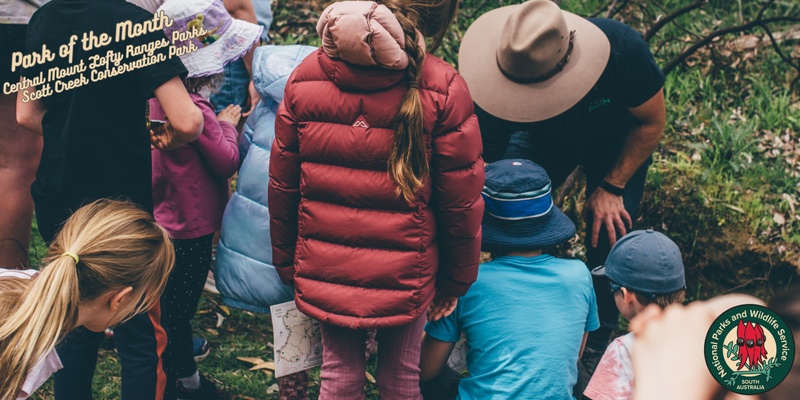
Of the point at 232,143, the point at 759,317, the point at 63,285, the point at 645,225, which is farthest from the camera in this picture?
the point at 645,225

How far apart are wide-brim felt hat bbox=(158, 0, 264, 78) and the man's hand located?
158 centimetres

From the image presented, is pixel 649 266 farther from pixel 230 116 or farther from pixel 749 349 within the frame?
pixel 230 116

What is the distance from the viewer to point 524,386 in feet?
7.59

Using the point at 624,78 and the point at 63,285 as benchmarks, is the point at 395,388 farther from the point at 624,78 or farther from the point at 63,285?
the point at 624,78

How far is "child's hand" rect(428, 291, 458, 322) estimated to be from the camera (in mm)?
2455

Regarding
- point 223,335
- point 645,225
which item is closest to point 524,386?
point 223,335

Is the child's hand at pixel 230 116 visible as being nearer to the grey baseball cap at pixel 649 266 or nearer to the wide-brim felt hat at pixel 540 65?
the wide-brim felt hat at pixel 540 65

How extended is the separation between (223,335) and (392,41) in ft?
6.67

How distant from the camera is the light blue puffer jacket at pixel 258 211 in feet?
8.96

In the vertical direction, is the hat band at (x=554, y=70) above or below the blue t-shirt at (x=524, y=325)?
above

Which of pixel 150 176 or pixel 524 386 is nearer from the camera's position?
pixel 524 386

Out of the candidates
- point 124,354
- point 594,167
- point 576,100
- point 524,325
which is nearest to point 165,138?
point 124,354

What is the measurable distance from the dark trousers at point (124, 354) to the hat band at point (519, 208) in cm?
114

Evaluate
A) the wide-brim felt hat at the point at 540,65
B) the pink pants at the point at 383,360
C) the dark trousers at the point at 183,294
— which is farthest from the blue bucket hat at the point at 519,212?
the dark trousers at the point at 183,294
